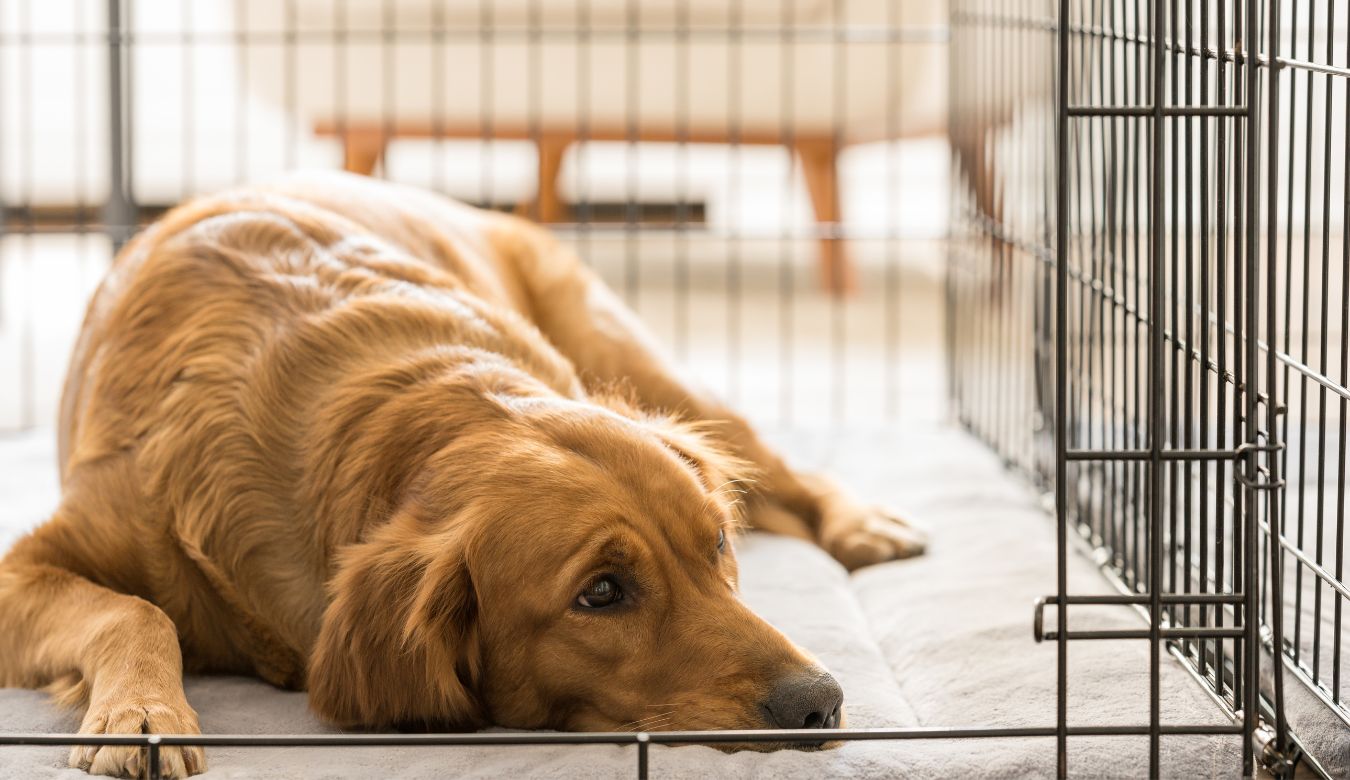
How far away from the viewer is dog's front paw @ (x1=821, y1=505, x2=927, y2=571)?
118 inches

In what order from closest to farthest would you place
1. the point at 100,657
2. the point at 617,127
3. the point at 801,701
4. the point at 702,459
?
the point at 801,701
the point at 100,657
the point at 702,459
the point at 617,127

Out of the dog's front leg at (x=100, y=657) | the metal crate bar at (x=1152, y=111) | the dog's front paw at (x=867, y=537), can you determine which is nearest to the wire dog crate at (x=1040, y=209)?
the metal crate bar at (x=1152, y=111)

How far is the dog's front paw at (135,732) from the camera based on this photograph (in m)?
1.87

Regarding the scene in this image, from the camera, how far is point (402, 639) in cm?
193

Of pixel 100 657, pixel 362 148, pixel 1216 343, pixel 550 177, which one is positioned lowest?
pixel 100 657

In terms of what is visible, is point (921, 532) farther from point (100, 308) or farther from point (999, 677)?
point (100, 308)

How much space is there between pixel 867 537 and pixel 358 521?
1.25 meters

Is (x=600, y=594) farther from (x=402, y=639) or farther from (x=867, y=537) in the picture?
(x=867, y=537)

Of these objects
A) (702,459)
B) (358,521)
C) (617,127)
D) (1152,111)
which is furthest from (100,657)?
(617,127)

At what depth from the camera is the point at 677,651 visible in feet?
6.21

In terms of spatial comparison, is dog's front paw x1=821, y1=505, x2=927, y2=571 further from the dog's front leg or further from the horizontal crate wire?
the dog's front leg

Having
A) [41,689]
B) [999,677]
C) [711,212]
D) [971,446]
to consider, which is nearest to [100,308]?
[41,689]

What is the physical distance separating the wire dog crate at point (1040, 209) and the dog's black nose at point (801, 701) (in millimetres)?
145

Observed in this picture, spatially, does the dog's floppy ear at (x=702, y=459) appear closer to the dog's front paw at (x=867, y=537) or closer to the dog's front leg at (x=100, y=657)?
the dog's front paw at (x=867, y=537)
